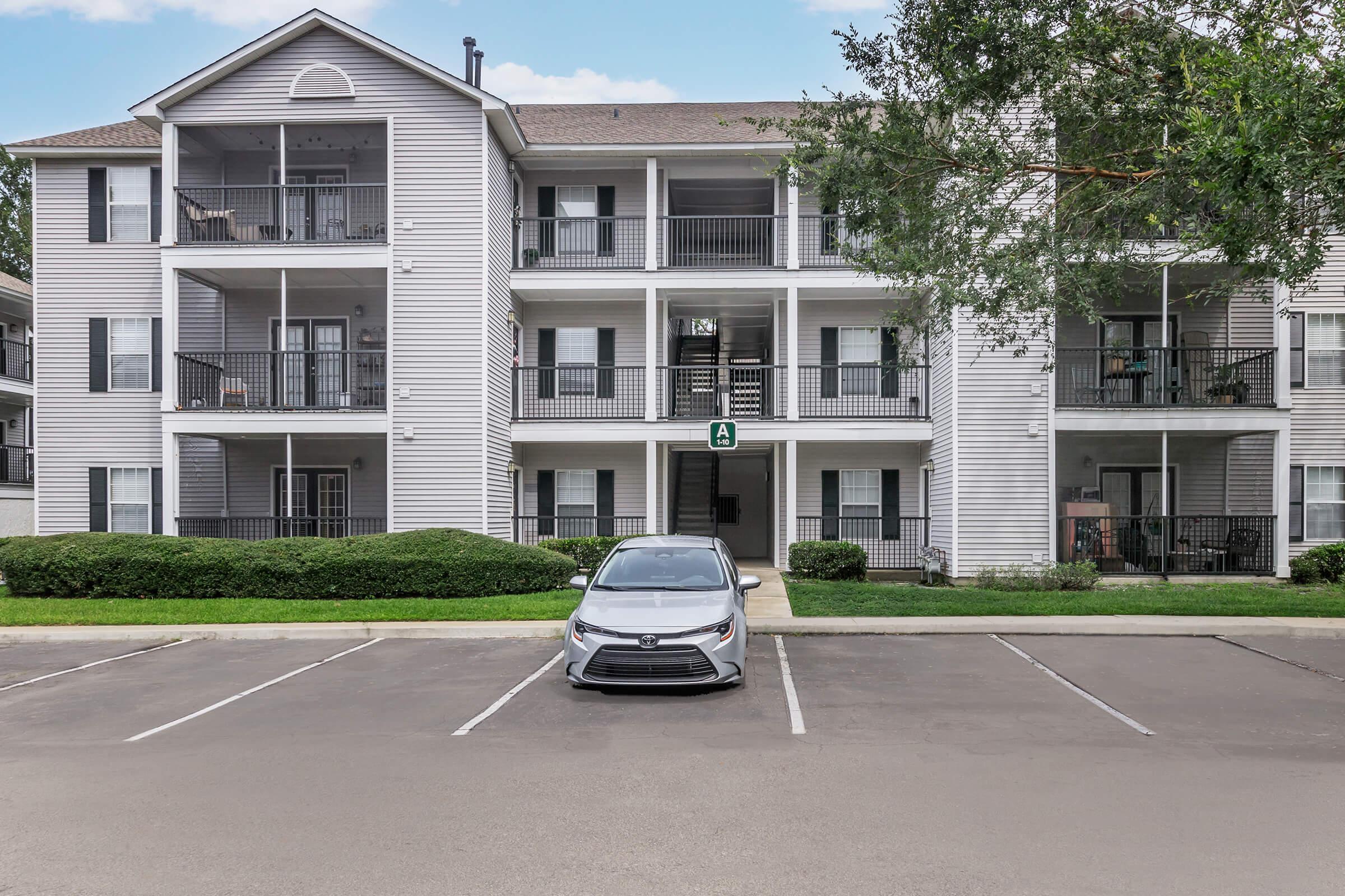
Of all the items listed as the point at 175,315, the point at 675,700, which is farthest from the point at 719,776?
the point at 175,315

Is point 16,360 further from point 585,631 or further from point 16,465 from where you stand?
point 585,631

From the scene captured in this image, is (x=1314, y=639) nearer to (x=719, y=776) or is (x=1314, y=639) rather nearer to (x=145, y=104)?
(x=719, y=776)

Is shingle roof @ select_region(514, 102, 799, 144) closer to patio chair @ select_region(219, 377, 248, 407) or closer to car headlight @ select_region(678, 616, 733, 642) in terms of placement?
patio chair @ select_region(219, 377, 248, 407)

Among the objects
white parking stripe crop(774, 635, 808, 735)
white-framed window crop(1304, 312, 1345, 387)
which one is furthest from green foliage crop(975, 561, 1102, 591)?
white-framed window crop(1304, 312, 1345, 387)

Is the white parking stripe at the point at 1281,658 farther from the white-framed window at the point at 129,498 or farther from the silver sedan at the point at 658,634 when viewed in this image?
the white-framed window at the point at 129,498

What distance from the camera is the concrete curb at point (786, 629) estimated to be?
12.6 m

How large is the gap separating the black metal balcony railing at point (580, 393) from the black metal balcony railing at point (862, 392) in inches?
149

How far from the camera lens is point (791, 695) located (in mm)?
8992

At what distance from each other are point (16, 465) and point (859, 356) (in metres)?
23.6

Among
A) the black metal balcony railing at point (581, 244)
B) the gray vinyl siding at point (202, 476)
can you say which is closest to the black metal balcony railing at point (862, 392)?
the black metal balcony railing at point (581, 244)

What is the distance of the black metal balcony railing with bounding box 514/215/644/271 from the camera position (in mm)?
20453

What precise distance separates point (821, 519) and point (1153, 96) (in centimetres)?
1129

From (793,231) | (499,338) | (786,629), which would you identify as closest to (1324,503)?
(793,231)

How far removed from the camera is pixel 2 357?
982 inches
